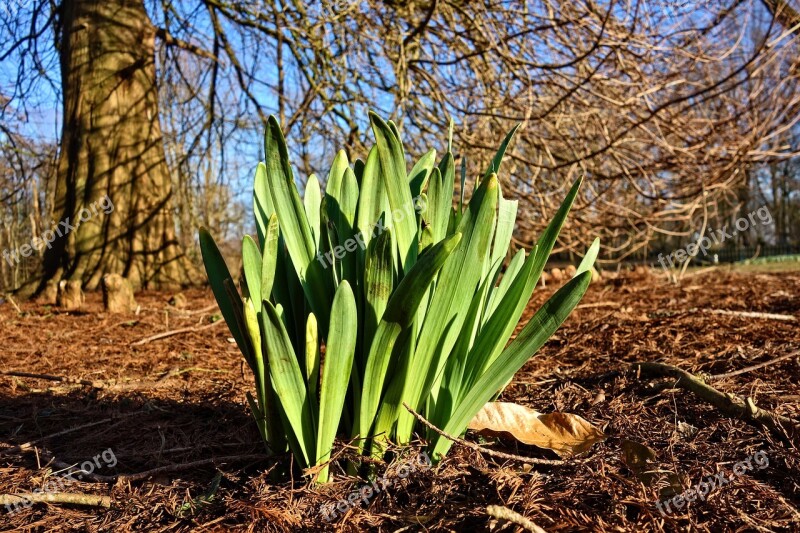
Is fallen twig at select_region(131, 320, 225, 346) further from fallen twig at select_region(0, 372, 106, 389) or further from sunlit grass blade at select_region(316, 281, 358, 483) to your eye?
sunlit grass blade at select_region(316, 281, 358, 483)

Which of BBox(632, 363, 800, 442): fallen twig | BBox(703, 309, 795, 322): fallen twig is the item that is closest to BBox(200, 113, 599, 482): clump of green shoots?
BBox(632, 363, 800, 442): fallen twig

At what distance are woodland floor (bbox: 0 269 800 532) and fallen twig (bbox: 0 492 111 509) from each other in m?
0.02

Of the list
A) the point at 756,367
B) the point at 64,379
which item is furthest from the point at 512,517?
the point at 64,379

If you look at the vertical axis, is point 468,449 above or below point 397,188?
below

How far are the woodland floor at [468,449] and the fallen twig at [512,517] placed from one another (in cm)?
3

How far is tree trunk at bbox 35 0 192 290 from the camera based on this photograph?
6020 mm

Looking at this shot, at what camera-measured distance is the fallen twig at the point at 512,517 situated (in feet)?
3.09

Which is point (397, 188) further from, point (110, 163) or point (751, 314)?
point (110, 163)

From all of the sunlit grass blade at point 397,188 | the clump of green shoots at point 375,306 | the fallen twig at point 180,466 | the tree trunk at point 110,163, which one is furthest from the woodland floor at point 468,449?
the tree trunk at point 110,163

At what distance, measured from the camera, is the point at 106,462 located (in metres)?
1.48

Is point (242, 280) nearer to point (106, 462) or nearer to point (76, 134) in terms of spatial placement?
point (106, 462)

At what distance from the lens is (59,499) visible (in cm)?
120

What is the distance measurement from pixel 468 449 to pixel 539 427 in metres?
0.24

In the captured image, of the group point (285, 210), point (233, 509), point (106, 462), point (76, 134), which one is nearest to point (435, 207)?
point (285, 210)
